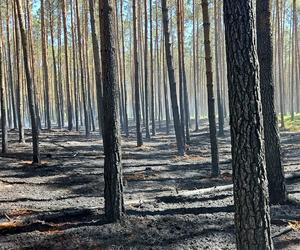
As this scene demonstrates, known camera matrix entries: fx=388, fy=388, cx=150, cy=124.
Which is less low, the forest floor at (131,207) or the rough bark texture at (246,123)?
the rough bark texture at (246,123)

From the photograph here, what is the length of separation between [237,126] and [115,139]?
2.77m

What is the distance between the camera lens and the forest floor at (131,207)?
547 centimetres

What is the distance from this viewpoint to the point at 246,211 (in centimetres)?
358

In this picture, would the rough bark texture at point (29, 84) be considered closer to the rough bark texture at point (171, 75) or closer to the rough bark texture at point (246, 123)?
the rough bark texture at point (171, 75)

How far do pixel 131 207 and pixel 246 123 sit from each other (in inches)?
152

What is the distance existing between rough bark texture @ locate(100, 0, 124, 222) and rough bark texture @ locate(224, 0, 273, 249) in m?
2.68

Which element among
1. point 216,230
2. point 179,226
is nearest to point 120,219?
point 179,226

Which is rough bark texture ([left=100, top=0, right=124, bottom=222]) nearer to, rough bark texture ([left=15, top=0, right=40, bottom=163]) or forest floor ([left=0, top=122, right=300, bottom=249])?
forest floor ([left=0, top=122, right=300, bottom=249])

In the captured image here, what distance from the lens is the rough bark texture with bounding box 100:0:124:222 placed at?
5.91 meters

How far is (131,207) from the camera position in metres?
6.84

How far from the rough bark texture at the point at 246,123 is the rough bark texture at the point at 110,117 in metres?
2.68

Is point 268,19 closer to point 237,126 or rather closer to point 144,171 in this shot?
point 237,126

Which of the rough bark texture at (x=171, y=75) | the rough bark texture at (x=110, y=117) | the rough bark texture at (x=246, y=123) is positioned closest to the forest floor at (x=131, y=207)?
the rough bark texture at (x=110, y=117)

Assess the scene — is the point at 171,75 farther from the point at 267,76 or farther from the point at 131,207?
the point at 131,207
